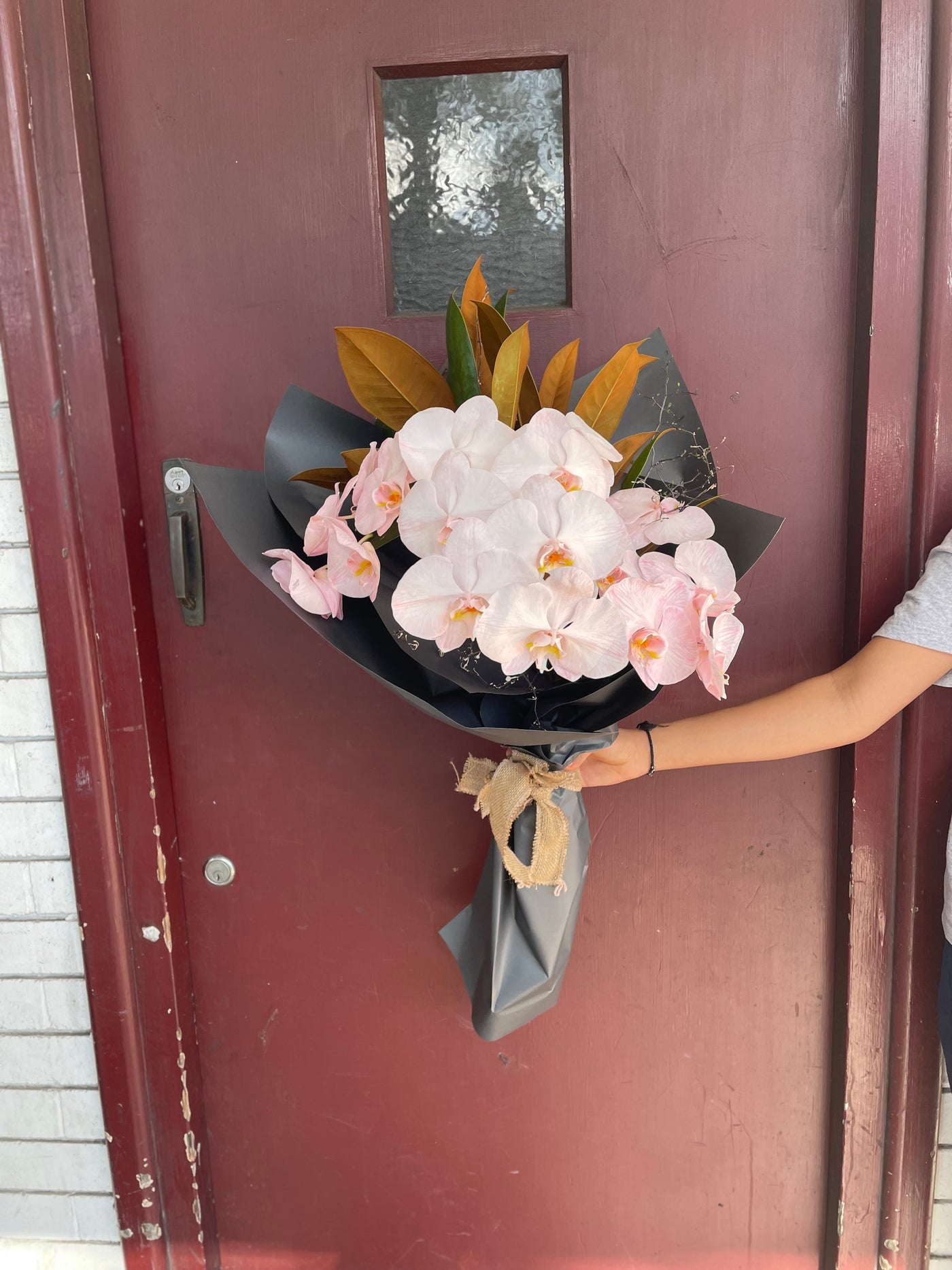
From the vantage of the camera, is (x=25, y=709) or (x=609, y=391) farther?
(x=25, y=709)

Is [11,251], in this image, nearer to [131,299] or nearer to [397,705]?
[131,299]

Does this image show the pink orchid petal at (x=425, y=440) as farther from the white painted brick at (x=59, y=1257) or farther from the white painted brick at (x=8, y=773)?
the white painted brick at (x=59, y=1257)

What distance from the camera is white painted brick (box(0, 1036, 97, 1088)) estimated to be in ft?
4.36

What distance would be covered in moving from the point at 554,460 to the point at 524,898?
62cm

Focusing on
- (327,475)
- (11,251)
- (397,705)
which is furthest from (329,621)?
(11,251)

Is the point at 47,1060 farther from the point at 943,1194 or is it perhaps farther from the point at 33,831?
the point at 943,1194

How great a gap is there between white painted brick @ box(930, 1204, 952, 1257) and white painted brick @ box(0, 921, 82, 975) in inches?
57.4

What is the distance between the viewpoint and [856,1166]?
1.26m

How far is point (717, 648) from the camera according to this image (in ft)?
2.40

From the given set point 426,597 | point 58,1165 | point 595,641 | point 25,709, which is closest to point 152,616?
point 25,709

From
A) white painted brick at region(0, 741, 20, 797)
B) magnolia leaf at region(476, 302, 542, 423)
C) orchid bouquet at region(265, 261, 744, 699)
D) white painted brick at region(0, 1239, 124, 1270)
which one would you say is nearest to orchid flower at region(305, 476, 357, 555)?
orchid bouquet at region(265, 261, 744, 699)

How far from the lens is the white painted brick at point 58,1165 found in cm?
135

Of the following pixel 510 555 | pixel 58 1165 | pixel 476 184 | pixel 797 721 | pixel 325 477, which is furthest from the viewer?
pixel 58 1165

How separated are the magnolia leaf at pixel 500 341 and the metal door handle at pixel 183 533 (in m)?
0.56
